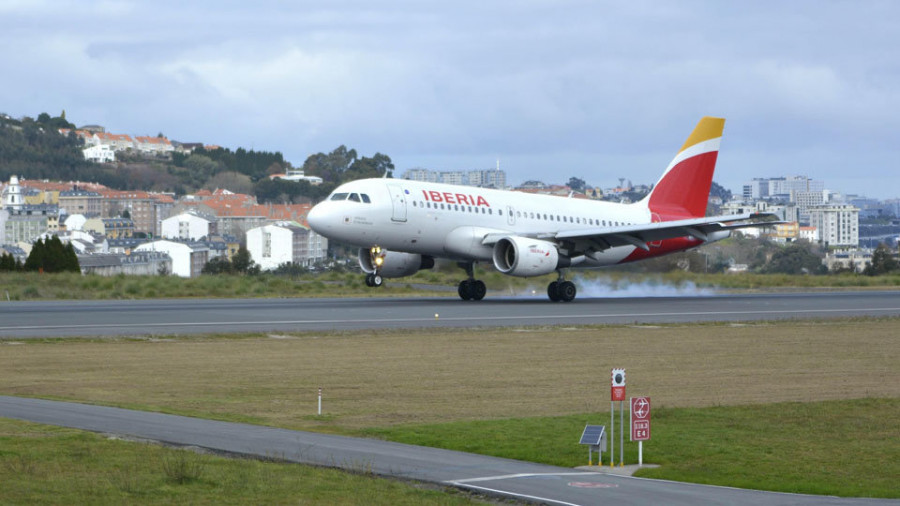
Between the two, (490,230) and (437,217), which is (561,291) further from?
(437,217)

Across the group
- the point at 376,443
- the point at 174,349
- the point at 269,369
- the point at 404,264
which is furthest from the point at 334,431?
the point at 404,264

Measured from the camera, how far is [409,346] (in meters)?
31.7

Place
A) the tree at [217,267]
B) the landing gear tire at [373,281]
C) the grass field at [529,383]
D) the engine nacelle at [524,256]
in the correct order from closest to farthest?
the grass field at [529,383], the landing gear tire at [373,281], the engine nacelle at [524,256], the tree at [217,267]

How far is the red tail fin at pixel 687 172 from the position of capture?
56.6 m

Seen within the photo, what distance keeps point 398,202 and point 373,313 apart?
5408mm

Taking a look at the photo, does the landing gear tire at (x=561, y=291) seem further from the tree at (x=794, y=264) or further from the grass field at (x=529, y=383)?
the tree at (x=794, y=264)

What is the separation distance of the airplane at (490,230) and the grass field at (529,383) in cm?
1025

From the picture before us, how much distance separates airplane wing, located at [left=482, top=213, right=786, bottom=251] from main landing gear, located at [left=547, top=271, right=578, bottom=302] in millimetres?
1698

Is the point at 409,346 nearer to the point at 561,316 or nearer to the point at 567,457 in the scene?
the point at 561,316

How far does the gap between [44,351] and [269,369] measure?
20.5ft

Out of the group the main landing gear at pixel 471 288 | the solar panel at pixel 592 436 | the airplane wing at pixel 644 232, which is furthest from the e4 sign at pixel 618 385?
the main landing gear at pixel 471 288

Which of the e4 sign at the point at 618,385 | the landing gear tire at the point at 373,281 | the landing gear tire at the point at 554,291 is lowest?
the e4 sign at the point at 618,385

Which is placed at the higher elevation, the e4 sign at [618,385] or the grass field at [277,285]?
the grass field at [277,285]

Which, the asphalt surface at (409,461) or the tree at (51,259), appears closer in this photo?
the asphalt surface at (409,461)
